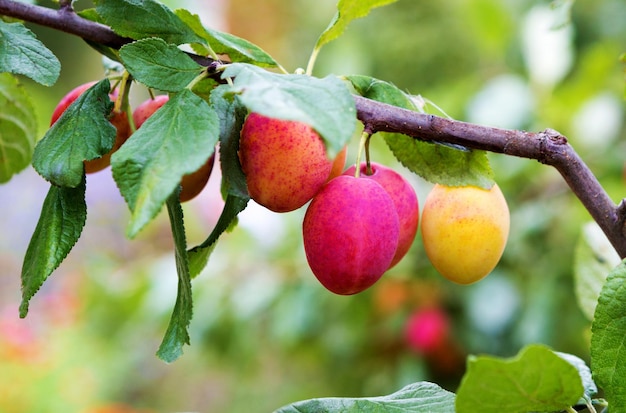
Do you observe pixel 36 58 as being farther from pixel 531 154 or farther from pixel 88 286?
pixel 88 286

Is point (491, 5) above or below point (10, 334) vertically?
above

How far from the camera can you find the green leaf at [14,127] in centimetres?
52

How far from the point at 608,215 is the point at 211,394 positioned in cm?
204

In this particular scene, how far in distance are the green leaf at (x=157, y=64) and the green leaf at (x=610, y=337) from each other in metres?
0.24

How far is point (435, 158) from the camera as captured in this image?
1.40 feet

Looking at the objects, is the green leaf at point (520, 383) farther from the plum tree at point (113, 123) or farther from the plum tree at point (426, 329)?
the plum tree at point (426, 329)

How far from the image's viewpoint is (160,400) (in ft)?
7.41

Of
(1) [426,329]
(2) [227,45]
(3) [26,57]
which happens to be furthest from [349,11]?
(1) [426,329]

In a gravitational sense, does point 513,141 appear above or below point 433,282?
below

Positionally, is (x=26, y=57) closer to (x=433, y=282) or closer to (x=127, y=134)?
(x=127, y=134)

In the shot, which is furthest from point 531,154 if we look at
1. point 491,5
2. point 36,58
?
point 491,5

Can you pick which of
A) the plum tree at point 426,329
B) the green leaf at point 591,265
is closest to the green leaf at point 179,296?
the green leaf at point 591,265

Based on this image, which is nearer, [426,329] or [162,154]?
[162,154]

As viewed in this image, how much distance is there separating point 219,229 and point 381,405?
126 mm
